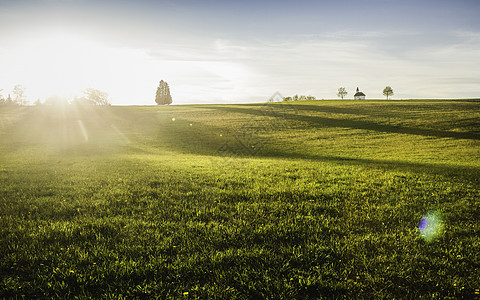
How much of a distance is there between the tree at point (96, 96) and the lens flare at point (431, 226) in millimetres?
127866

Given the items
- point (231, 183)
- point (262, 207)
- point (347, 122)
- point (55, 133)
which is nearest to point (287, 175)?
point (231, 183)

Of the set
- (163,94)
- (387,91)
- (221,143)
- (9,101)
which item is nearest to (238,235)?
(221,143)

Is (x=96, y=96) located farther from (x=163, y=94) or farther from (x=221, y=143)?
(x=221, y=143)

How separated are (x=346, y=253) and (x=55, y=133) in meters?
47.1

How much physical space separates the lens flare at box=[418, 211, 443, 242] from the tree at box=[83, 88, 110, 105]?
128 metres

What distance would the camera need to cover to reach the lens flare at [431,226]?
571 cm

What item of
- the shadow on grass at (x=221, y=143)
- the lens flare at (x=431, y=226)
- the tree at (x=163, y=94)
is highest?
the tree at (x=163, y=94)

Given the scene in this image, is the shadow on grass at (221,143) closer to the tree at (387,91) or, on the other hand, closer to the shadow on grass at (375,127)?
the shadow on grass at (375,127)

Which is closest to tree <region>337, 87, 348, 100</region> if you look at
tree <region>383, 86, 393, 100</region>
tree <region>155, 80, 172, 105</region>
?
tree <region>383, 86, 393, 100</region>

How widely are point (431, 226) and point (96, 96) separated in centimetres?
13232

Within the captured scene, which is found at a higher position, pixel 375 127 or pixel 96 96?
pixel 96 96

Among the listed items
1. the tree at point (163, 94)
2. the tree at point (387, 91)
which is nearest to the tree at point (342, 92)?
the tree at point (387, 91)

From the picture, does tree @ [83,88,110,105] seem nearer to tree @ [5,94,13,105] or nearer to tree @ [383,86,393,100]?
tree @ [5,94,13,105]

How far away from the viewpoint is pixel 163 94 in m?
126
